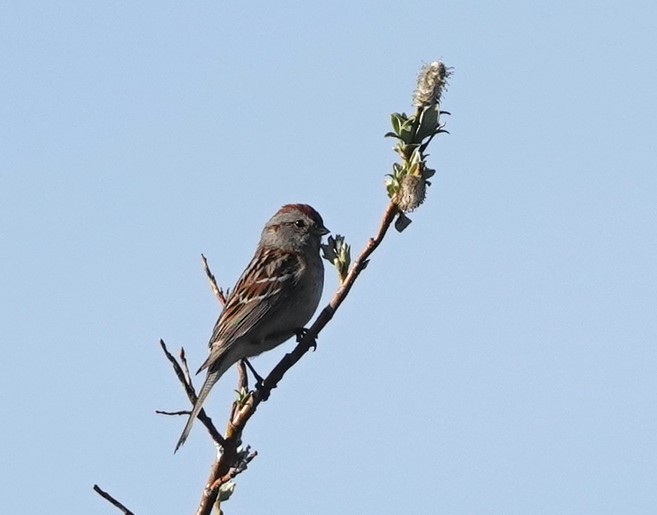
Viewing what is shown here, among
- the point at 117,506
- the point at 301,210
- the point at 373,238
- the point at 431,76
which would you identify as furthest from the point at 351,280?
the point at 301,210

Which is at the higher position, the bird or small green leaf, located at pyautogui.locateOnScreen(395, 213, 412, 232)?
the bird

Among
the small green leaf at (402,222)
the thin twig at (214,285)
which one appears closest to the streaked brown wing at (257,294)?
the thin twig at (214,285)

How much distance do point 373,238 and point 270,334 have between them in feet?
12.8

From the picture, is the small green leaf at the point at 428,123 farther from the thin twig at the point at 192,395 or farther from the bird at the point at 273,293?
the bird at the point at 273,293

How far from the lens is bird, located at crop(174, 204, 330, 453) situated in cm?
718

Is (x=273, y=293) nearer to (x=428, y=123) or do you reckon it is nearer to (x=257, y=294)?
(x=257, y=294)

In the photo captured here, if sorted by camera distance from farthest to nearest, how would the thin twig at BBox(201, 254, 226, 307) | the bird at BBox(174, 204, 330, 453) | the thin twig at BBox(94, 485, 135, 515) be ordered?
the bird at BBox(174, 204, 330, 453)
the thin twig at BBox(201, 254, 226, 307)
the thin twig at BBox(94, 485, 135, 515)

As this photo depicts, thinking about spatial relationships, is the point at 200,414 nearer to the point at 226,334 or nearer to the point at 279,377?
the point at 279,377

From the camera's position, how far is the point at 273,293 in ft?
25.8

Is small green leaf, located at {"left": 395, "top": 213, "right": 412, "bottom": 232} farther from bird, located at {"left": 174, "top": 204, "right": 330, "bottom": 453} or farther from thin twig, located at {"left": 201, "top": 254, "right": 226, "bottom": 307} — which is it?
bird, located at {"left": 174, "top": 204, "right": 330, "bottom": 453}

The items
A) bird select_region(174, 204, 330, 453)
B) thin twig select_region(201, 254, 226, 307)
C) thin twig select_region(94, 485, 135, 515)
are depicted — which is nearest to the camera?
thin twig select_region(94, 485, 135, 515)

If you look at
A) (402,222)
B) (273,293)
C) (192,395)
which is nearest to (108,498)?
(192,395)

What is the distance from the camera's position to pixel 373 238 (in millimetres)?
3809

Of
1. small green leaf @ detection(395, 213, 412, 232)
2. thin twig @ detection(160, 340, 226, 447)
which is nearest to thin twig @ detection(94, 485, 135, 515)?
thin twig @ detection(160, 340, 226, 447)
